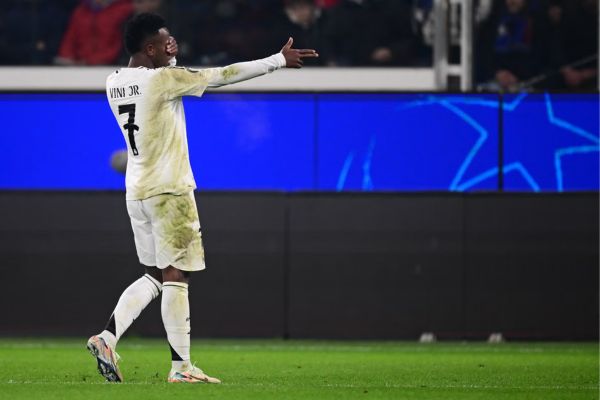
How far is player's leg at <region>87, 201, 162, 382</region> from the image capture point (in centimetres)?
816

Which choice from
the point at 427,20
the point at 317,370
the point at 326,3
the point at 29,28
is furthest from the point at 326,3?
the point at 317,370

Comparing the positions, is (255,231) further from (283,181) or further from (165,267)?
(165,267)

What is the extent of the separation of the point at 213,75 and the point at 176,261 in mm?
1130

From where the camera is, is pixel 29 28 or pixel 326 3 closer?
pixel 326 3

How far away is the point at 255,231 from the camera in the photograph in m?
14.2

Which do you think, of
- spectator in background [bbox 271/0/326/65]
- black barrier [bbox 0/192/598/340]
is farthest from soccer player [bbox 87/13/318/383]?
spectator in background [bbox 271/0/326/65]

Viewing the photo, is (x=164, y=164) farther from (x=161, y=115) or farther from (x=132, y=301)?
(x=132, y=301)

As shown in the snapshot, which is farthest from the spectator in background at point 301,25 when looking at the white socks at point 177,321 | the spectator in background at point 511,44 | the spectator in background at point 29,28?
the white socks at point 177,321

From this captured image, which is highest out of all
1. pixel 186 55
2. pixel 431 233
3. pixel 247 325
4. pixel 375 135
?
pixel 186 55

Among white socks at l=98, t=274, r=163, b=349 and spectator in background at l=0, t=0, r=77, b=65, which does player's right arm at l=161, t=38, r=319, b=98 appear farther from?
spectator in background at l=0, t=0, r=77, b=65

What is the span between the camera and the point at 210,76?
27.0 ft

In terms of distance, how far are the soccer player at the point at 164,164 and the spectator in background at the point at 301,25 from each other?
9339 millimetres

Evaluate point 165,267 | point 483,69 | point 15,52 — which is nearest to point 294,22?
point 483,69

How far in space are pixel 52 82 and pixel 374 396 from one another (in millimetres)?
11429
